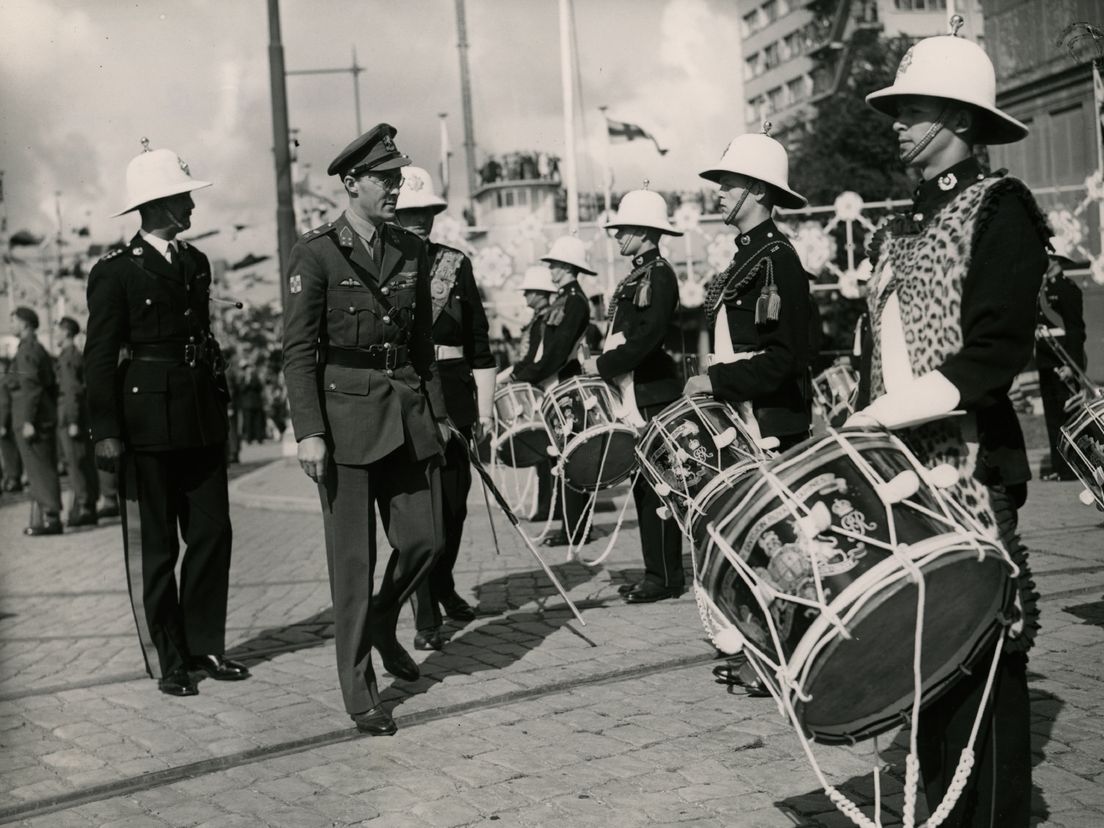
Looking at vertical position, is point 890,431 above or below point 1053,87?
below

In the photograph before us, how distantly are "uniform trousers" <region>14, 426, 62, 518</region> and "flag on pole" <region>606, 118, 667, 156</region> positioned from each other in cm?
1101

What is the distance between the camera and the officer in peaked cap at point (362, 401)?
5.34 metres

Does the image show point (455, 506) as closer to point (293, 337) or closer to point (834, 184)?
point (293, 337)

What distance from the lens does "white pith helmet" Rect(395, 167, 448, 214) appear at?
7.40 m

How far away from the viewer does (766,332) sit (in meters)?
5.30

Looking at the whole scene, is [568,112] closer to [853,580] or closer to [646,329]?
[646,329]

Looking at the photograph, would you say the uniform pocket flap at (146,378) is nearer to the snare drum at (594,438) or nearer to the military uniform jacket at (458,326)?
the military uniform jacket at (458,326)

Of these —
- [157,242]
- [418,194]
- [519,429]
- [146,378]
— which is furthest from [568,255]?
[146,378]

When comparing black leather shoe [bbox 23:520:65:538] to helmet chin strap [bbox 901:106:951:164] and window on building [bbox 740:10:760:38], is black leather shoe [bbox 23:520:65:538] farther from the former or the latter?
window on building [bbox 740:10:760:38]

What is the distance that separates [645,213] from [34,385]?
9966 mm

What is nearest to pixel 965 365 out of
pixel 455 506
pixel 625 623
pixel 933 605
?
pixel 933 605

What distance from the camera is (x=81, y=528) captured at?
590 inches

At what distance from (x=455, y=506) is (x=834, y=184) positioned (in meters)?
42.1

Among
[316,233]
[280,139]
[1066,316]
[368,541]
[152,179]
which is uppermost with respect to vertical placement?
[280,139]
